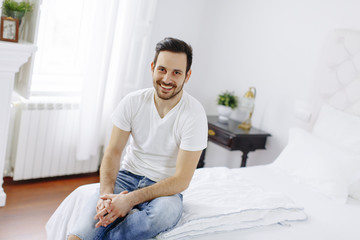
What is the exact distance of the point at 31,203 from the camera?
9.36ft

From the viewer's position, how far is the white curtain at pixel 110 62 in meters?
3.10

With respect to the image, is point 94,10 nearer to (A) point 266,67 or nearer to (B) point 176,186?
(A) point 266,67

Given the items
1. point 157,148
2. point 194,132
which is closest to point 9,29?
point 157,148

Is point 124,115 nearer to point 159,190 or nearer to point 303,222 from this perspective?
point 159,190

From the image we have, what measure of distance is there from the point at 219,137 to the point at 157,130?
1419 millimetres

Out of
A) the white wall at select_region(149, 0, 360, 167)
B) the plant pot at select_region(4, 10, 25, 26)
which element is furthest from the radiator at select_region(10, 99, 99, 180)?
the white wall at select_region(149, 0, 360, 167)

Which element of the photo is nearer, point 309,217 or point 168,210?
point 168,210

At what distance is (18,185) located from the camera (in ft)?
10.2

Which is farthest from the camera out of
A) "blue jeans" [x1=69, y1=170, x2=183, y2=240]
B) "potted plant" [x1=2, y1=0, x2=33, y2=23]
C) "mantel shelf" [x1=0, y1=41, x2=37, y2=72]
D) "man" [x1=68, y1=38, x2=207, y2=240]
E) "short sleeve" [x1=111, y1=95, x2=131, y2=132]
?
"potted plant" [x1=2, y1=0, x2=33, y2=23]

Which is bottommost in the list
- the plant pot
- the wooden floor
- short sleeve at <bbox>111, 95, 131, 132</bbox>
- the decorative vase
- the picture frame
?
the wooden floor

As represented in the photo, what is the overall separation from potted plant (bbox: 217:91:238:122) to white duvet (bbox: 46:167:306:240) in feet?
3.85

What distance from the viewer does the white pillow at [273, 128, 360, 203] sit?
2.50 metres

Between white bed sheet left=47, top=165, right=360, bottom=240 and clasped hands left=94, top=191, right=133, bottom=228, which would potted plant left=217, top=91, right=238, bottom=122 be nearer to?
white bed sheet left=47, top=165, right=360, bottom=240

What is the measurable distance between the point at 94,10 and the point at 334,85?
1.83 meters
